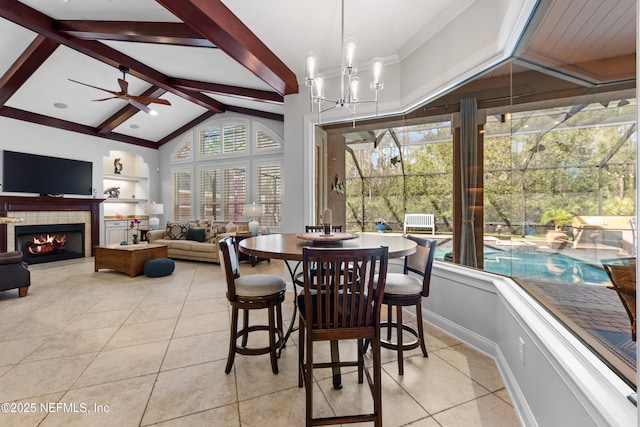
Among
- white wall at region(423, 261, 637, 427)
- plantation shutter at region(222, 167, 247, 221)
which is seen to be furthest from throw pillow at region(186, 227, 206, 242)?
white wall at region(423, 261, 637, 427)

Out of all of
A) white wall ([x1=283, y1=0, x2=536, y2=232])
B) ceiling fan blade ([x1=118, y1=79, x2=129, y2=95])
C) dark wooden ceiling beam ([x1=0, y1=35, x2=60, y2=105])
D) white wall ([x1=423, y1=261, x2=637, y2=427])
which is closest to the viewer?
white wall ([x1=423, y1=261, x2=637, y2=427])

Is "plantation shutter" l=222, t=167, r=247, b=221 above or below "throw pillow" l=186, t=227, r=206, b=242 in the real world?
above

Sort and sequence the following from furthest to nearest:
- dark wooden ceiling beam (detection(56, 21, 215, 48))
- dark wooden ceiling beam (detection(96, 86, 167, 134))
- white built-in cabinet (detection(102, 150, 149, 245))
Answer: white built-in cabinet (detection(102, 150, 149, 245)), dark wooden ceiling beam (detection(96, 86, 167, 134)), dark wooden ceiling beam (detection(56, 21, 215, 48))

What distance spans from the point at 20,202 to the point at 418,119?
23.8 feet

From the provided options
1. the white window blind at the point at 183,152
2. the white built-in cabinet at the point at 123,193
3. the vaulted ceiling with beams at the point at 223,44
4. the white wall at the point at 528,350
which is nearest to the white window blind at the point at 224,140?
the white window blind at the point at 183,152

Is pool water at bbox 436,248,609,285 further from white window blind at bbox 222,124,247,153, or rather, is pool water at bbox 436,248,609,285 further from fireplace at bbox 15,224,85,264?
fireplace at bbox 15,224,85,264

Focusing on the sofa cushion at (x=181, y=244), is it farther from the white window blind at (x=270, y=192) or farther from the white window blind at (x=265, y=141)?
the white window blind at (x=265, y=141)

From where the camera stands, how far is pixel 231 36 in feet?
8.66

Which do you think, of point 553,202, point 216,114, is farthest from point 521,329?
point 216,114

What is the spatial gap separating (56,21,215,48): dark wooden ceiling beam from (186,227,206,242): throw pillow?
12.0 feet

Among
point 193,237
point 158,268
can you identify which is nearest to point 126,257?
point 158,268

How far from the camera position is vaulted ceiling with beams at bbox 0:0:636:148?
162cm

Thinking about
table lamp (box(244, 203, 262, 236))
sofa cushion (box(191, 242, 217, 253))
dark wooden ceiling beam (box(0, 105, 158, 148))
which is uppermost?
dark wooden ceiling beam (box(0, 105, 158, 148))

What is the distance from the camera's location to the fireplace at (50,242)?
567 cm
